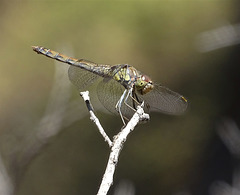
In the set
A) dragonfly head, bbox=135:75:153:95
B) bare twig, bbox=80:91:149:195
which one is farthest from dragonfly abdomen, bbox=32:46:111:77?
bare twig, bbox=80:91:149:195

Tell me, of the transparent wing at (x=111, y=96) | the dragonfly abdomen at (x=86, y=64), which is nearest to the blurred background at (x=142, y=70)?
the dragonfly abdomen at (x=86, y=64)

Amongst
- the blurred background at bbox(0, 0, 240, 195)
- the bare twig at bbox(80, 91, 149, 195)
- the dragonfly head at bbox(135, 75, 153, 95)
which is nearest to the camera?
the bare twig at bbox(80, 91, 149, 195)

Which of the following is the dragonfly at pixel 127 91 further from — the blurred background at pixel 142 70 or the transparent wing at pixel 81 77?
the blurred background at pixel 142 70

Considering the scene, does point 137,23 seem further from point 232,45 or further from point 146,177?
point 146,177

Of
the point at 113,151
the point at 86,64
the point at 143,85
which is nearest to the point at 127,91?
the point at 143,85

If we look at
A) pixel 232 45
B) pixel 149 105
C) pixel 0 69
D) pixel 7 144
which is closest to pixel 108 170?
pixel 149 105

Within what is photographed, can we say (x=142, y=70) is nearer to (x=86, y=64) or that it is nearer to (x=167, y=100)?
(x=86, y=64)

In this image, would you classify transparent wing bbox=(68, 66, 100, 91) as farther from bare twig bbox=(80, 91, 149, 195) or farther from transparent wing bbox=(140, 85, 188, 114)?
bare twig bbox=(80, 91, 149, 195)
